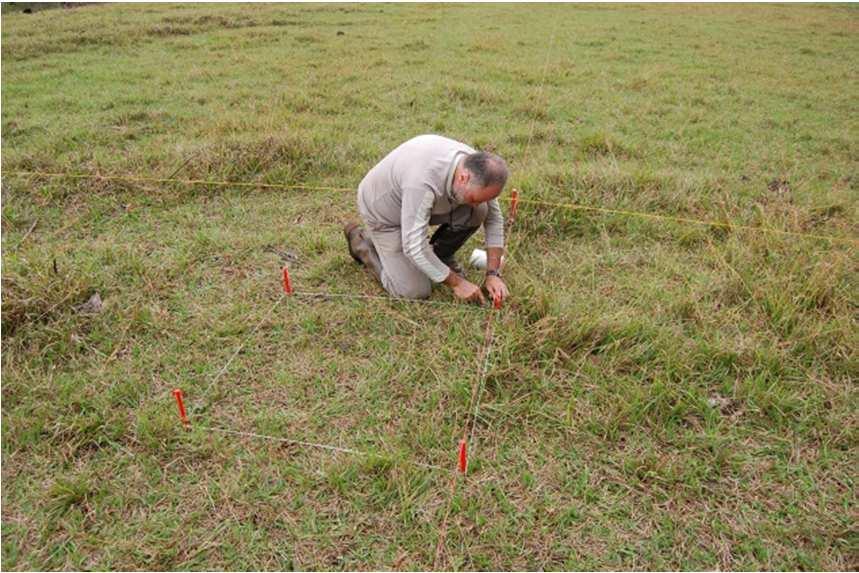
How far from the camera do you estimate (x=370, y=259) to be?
3424 mm

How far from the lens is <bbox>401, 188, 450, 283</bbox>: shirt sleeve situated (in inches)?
110

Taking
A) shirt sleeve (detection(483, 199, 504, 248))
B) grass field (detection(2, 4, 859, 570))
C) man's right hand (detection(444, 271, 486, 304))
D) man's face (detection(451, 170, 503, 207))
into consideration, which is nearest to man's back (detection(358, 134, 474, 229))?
man's face (detection(451, 170, 503, 207))

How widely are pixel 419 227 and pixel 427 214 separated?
8cm

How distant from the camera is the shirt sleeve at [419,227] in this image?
9.20ft

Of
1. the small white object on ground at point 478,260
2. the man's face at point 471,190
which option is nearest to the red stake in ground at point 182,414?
the man's face at point 471,190

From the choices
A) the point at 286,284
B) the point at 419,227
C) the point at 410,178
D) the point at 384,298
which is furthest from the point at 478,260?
the point at 286,284

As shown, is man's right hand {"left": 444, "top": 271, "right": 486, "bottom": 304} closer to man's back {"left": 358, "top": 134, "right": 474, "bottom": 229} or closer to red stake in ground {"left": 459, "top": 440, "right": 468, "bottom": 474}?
man's back {"left": 358, "top": 134, "right": 474, "bottom": 229}

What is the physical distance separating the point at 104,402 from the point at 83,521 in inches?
23.5

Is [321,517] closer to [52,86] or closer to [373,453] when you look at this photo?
[373,453]

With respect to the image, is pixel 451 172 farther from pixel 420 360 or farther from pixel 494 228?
pixel 420 360

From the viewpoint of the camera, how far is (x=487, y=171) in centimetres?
259

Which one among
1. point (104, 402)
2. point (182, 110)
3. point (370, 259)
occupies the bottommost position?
point (104, 402)

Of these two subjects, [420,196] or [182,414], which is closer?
[182,414]

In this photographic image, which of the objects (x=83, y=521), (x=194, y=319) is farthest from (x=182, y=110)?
(x=83, y=521)
